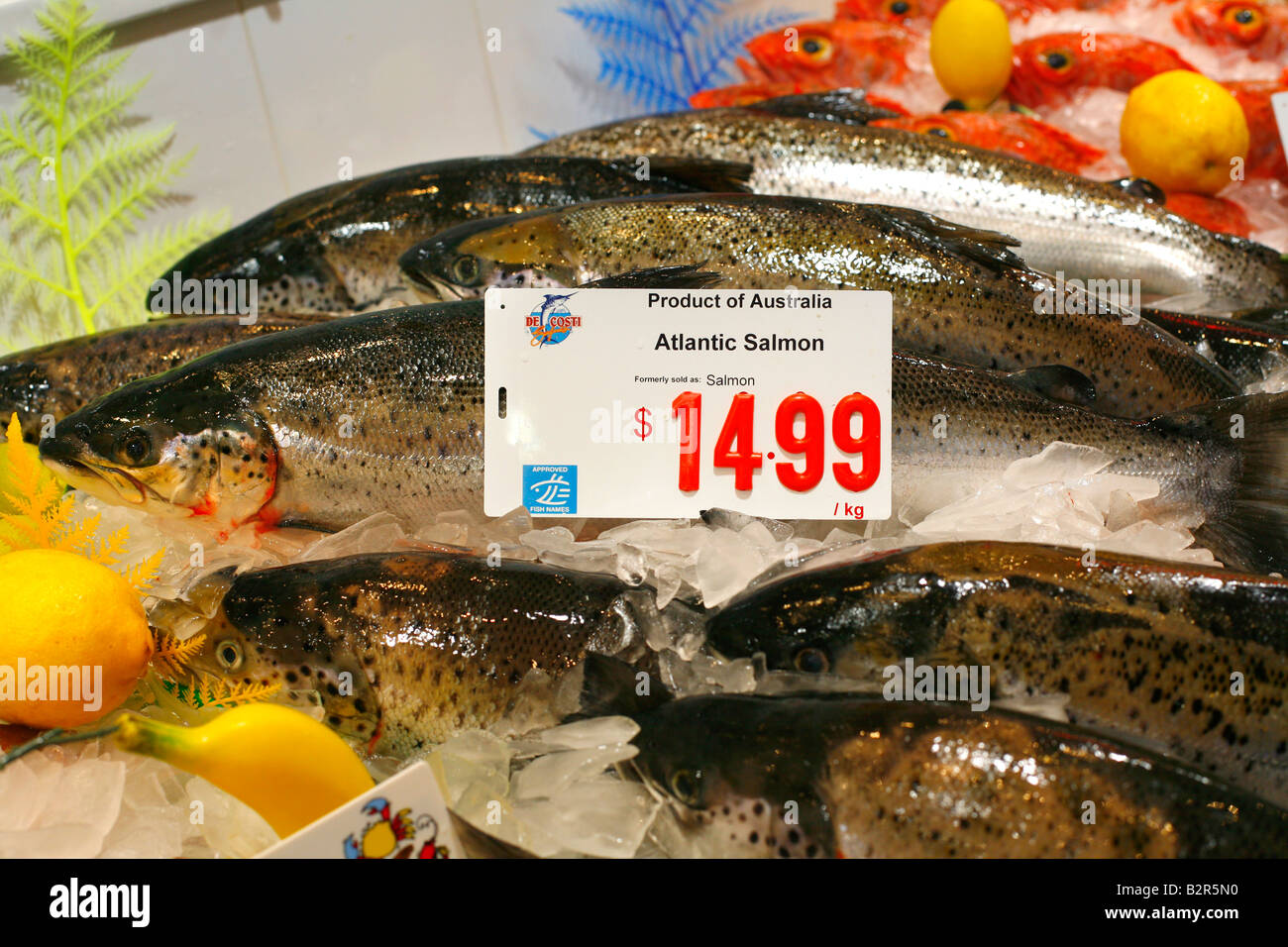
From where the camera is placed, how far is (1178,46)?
3377mm

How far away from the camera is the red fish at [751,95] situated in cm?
323

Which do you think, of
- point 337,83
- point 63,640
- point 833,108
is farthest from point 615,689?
point 337,83

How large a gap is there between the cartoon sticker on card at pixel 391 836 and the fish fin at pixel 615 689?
0.28 metres

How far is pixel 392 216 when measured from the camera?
2.26m

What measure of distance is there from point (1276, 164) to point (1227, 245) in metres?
0.97

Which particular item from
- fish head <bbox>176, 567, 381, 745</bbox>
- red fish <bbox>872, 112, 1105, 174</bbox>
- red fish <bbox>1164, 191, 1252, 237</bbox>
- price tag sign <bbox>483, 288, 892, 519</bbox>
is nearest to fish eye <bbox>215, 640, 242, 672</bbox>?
fish head <bbox>176, 567, 381, 745</bbox>

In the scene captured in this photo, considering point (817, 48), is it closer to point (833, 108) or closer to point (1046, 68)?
point (1046, 68)

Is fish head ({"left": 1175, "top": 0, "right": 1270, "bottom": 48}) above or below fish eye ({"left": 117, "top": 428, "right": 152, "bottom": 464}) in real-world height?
above

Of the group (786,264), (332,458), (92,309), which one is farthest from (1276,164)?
(92,309)

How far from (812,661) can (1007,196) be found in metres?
1.52

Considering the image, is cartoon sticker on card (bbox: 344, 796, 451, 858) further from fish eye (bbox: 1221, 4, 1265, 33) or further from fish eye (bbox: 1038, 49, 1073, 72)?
fish eye (bbox: 1221, 4, 1265, 33)

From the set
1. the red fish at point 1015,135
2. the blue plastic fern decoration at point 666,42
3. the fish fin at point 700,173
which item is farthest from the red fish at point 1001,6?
A: the fish fin at point 700,173

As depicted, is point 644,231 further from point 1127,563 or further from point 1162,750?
point 1162,750

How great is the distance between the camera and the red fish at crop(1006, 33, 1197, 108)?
10.5 feet
